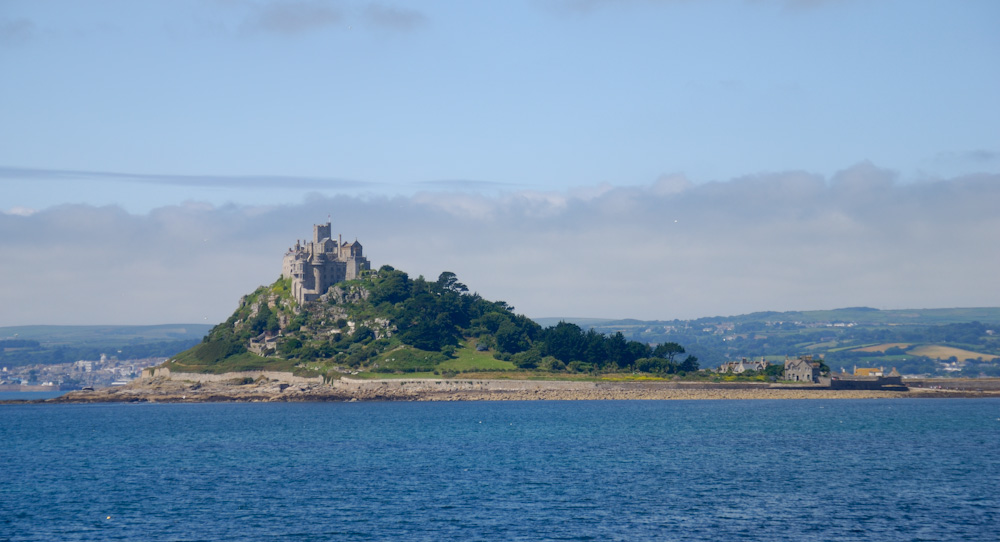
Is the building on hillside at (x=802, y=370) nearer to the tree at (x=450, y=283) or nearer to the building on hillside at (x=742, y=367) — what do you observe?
the building on hillside at (x=742, y=367)

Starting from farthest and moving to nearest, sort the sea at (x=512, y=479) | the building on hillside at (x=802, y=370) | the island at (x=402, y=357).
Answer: the building on hillside at (x=802, y=370)
the island at (x=402, y=357)
the sea at (x=512, y=479)

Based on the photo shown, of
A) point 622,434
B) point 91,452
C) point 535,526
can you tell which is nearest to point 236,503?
point 535,526

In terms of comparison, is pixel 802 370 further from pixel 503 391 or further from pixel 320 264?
pixel 320 264

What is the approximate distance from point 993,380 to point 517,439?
114160mm

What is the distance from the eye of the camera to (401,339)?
6029 inches

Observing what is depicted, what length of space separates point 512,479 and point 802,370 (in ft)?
321

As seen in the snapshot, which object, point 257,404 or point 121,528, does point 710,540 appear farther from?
point 257,404

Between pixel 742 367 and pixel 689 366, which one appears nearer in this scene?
pixel 689 366

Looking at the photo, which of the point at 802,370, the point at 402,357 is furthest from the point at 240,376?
the point at 802,370

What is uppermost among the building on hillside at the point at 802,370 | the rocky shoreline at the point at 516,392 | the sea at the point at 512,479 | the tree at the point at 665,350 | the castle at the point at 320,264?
the castle at the point at 320,264

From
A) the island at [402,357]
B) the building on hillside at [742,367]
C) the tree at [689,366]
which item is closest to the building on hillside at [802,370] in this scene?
the island at [402,357]

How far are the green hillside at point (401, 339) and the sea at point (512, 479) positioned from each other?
46940 millimetres

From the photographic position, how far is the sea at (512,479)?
40.1 m

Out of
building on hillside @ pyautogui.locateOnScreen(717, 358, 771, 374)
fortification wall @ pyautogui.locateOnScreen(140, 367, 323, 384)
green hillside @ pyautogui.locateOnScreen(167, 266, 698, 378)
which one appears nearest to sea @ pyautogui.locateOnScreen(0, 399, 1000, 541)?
fortification wall @ pyautogui.locateOnScreen(140, 367, 323, 384)
